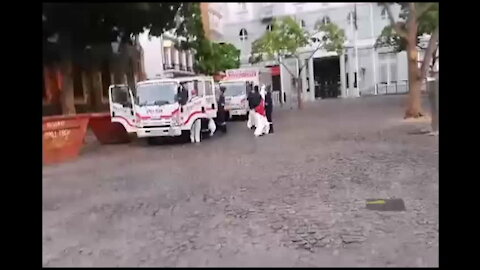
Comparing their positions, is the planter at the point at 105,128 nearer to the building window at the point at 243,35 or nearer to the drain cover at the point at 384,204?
the building window at the point at 243,35

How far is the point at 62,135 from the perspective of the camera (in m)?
1.84

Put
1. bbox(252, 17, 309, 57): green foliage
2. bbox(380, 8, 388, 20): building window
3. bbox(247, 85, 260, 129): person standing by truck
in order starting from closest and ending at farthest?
bbox(380, 8, 388, 20): building window
bbox(252, 17, 309, 57): green foliage
bbox(247, 85, 260, 129): person standing by truck

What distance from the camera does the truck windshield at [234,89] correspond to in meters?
1.94

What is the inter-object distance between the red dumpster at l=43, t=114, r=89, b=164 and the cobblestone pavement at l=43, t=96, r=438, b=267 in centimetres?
4

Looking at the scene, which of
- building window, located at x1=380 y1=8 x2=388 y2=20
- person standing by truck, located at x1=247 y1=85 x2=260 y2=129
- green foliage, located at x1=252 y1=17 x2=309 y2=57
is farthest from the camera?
person standing by truck, located at x1=247 y1=85 x2=260 y2=129

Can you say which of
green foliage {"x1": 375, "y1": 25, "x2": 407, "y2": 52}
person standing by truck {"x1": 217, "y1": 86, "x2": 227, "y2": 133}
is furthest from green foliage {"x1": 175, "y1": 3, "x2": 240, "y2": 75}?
green foliage {"x1": 375, "y1": 25, "x2": 407, "y2": 52}

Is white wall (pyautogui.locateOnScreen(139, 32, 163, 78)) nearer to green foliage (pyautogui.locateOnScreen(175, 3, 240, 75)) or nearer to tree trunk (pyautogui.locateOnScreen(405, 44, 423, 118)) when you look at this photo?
green foliage (pyautogui.locateOnScreen(175, 3, 240, 75))

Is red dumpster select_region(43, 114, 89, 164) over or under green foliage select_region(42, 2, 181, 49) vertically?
under

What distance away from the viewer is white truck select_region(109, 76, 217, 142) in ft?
6.22

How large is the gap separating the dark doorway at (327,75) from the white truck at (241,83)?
18 cm

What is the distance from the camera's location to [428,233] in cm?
195
